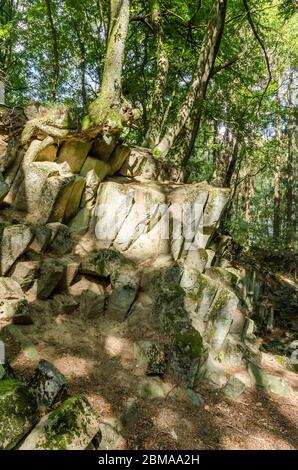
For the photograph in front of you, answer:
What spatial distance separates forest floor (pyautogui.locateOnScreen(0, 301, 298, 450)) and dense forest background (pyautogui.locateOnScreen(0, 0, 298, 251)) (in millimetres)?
6441

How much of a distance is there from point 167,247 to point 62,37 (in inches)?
503

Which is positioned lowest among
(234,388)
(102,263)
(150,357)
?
(234,388)

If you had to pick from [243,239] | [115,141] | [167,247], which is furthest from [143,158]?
[243,239]

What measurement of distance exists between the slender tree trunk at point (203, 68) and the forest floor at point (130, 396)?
6.17 metres

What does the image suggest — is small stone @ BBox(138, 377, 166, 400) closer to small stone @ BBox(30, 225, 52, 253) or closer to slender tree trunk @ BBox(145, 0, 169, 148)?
small stone @ BBox(30, 225, 52, 253)

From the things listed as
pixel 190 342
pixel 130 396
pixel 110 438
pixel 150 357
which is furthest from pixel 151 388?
pixel 110 438

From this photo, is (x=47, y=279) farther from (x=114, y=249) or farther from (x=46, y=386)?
(x=46, y=386)

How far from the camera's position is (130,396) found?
18.4 feet

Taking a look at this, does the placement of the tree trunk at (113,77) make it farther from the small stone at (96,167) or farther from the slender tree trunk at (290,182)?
the slender tree trunk at (290,182)

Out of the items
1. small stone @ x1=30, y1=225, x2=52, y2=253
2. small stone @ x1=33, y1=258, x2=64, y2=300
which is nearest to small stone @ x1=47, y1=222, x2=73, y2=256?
small stone @ x1=30, y1=225, x2=52, y2=253

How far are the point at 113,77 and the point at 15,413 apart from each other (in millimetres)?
7653

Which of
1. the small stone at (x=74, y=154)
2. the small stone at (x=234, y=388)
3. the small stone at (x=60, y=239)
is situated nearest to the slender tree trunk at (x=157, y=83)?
the small stone at (x=74, y=154)

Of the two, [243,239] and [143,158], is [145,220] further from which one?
[243,239]

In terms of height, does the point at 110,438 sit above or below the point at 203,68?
below
